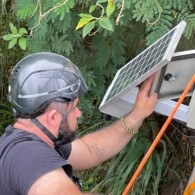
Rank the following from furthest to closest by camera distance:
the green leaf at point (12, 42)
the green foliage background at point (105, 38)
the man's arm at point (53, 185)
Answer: the green leaf at point (12, 42)
the green foliage background at point (105, 38)
the man's arm at point (53, 185)

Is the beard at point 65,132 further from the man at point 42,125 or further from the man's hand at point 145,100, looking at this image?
the man's hand at point 145,100

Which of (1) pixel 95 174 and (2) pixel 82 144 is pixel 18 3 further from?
(1) pixel 95 174

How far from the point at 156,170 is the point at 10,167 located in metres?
1.82

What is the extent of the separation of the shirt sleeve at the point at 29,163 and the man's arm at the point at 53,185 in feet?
0.06

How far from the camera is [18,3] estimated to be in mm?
3312

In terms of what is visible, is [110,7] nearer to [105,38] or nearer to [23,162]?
[23,162]

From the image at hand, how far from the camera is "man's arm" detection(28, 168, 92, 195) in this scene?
2111 mm

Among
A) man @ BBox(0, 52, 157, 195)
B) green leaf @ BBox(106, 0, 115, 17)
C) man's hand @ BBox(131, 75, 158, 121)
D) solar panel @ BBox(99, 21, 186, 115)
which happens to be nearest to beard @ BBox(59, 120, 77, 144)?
man @ BBox(0, 52, 157, 195)

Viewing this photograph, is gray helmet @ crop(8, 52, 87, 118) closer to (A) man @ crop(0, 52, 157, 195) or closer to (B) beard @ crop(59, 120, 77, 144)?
(A) man @ crop(0, 52, 157, 195)

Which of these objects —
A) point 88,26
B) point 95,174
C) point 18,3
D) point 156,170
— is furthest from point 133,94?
point 95,174

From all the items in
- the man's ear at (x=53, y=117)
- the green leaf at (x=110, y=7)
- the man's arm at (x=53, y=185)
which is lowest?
the man's arm at (x=53, y=185)

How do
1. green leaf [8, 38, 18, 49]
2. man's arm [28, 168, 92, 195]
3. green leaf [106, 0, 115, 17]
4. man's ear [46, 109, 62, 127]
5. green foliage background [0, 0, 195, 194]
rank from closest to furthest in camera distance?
man's arm [28, 168, 92, 195], man's ear [46, 109, 62, 127], green leaf [106, 0, 115, 17], green foliage background [0, 0, 195, 194], green leaf [8, 38, 18, 49]

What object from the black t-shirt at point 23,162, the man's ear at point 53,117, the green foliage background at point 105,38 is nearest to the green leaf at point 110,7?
the green foliage background at point 105,38

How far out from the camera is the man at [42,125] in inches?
85.4
